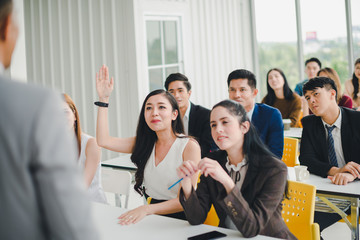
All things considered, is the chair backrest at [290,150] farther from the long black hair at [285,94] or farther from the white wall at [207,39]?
the white wall at [207,39]

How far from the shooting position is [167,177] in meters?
2.67

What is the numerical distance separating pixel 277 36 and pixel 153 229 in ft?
22.4

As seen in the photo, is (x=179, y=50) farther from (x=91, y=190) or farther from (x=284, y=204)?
(x=284, y=204)

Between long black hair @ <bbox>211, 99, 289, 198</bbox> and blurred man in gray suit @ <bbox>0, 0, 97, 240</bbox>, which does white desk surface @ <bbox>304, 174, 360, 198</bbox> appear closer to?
long black hair @ <bbox>211, 99, 289, 198</bbox>

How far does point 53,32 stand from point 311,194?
446cm

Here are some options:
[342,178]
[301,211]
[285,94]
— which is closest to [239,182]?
[301,211]

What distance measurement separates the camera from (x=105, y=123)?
9.19ft

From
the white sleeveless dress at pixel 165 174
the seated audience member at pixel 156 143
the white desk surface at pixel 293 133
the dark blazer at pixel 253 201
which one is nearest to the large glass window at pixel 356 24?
the white desk surface at pixel 293 133

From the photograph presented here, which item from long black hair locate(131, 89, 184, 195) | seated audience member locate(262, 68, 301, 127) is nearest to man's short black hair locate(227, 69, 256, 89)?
long black hair locate(131, 89, 184, 195)

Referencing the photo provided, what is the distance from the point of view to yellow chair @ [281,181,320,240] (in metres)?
2.18

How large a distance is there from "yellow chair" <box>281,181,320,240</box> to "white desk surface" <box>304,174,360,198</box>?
1.44 ft

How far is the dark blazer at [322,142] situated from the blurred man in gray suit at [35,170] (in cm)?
252

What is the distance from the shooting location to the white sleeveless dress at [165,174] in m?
2.67

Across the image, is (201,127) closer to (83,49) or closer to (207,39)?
(83,49)
